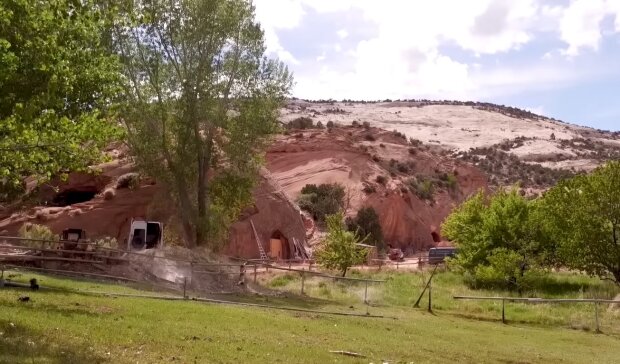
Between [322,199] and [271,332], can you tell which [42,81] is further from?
[322,199]

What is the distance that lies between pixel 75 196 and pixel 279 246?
17556 millimetres

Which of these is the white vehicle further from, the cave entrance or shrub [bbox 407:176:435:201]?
shrub [bbox 407:176:435:201]

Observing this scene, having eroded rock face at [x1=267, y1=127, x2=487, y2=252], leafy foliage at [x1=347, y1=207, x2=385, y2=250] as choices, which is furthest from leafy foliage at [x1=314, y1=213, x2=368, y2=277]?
eroded rock face at [x1=267, y1=127, x2=487, y2=252]

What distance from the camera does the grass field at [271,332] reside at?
11.4 m

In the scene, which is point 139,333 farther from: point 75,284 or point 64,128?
point 75,284

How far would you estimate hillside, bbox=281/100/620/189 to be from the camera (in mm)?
115294

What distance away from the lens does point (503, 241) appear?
4100 cm

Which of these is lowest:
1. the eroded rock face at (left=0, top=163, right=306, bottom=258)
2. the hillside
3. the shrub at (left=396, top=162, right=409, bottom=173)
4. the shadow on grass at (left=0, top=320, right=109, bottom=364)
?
the shadow on grass at (left=0, top=320, right=109, bottom=364)

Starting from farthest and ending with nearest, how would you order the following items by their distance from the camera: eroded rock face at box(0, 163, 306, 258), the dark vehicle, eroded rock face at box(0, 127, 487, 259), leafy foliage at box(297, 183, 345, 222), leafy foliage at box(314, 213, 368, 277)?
leafy foliage at box(297, 183, 345, 222)
the dark vehicle
eroded rock face at box(0, 127, 487, 259)
eroded rock face at box(0, 163, 306, 258)
leafy foliage at box(314, 213, 368, 277)

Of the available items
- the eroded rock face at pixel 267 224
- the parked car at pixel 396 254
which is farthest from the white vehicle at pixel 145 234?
the parked car at pixel 396 254

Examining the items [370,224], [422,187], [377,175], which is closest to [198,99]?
[370,224]

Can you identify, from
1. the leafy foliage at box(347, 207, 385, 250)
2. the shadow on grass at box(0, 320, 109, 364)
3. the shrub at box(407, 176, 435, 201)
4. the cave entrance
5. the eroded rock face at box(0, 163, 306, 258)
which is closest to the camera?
the shadow on grass at box(0, 320, 109, 364)

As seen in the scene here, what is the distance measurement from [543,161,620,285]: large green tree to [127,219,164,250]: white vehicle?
23.7 m

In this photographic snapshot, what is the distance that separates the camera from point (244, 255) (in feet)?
170
